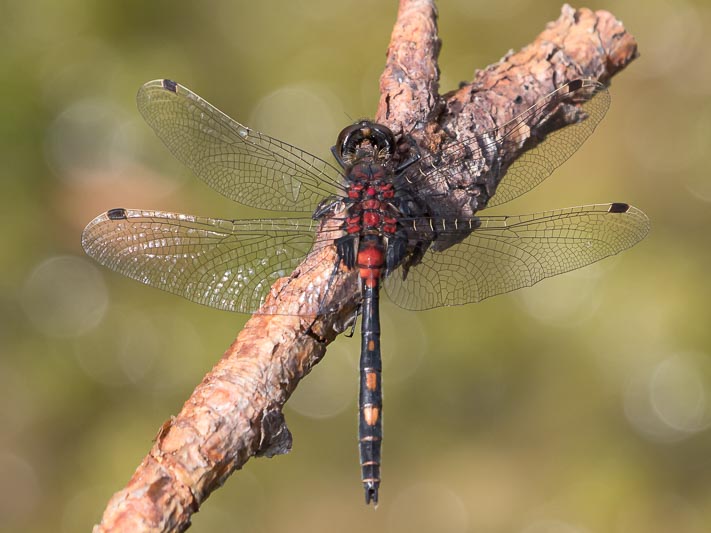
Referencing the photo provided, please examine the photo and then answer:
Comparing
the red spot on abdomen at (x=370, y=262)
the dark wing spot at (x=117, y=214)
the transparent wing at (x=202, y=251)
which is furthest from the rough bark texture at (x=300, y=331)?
the dark wing spot at (x=117, y=214)

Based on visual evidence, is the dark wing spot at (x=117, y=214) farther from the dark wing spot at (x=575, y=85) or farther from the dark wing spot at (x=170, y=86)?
the dark wing spot at (x=575, y=85)

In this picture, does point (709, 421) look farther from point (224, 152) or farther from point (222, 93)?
point (222, 93)

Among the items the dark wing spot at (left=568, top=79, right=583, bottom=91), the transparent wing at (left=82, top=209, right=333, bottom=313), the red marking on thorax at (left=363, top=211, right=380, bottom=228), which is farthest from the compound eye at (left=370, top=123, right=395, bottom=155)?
the dark wing spot at (left=568, top=79, right=583, bottom=91)

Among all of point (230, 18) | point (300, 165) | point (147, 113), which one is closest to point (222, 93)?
point (230, 18)

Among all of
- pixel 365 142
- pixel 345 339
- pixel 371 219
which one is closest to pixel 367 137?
pixel 365 142

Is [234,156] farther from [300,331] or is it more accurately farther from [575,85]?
[575,85]
